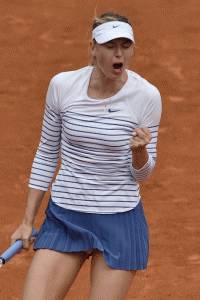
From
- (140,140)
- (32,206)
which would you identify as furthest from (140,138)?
(32,206)

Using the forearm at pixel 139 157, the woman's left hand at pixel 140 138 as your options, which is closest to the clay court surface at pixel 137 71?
the forearm at pixel 139 157

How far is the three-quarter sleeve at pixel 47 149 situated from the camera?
2.02 m

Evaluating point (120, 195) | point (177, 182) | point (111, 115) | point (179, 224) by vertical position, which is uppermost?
point (111, 115)

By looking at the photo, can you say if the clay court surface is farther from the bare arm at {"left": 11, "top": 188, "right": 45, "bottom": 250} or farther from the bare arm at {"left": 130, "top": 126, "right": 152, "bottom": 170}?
the bare arm at {"left": 130, "top": 126, "right": 152, "bottom": 170}

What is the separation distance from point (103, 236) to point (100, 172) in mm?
212

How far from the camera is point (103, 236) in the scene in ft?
6.44

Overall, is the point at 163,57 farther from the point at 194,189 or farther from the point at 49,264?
the point at 49,264

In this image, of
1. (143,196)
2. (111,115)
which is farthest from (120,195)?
(143,196)

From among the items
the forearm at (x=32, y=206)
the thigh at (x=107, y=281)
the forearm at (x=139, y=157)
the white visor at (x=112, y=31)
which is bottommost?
the thigh at (x=107, y=281)

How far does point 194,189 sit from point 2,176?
1.32 m

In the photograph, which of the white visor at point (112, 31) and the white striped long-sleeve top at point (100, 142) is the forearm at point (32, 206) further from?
the white visor at point (112, 31)

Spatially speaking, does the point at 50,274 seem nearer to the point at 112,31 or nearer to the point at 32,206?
the point at 32,206

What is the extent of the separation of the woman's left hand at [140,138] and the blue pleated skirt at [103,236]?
0.28m

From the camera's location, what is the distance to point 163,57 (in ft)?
13.7
